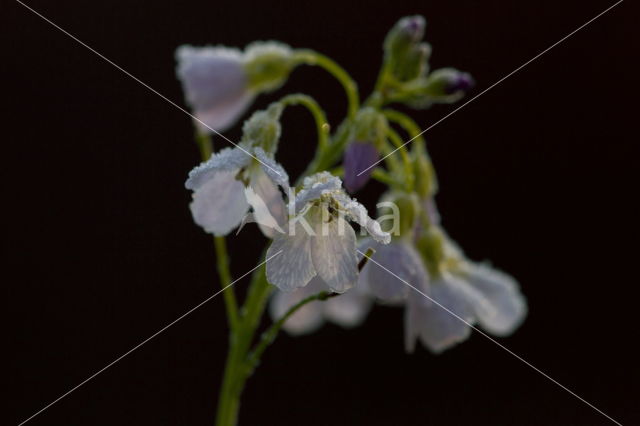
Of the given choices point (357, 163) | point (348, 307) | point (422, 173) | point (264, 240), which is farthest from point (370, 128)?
point (264, 240)

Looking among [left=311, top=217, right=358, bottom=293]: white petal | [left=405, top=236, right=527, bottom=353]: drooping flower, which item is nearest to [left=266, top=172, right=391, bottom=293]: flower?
[left=311, top=217, right=358, bottom=293]: white petal

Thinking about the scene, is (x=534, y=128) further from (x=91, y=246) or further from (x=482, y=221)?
(x=91, y=246)

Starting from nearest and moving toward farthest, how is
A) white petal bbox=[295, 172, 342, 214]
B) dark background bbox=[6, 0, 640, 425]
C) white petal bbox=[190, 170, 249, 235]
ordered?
white petal bbox=[295, 172, 342, 214], white petal bbox=[190, 170, 249, 235], dark background bbox=[6, 0, 640, 425]

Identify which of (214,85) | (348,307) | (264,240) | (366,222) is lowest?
(366,222)

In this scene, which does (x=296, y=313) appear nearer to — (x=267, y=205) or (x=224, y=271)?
(x=224, y=271)

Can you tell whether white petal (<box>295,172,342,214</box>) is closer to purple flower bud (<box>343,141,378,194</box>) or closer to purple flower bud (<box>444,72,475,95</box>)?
purple flower bud (<box>343,141,378,194</box>)
